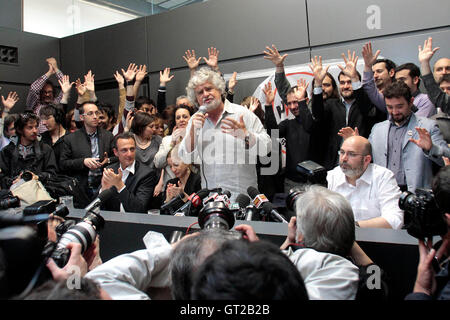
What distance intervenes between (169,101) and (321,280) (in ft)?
11.8

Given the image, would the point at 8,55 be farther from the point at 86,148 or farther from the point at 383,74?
the point at 383,74

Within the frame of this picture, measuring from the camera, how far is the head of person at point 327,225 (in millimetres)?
1128

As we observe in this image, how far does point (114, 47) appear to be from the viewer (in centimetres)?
474

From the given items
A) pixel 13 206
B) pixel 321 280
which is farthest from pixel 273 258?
pixel 13 206

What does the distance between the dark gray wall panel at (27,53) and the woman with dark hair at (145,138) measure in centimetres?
283

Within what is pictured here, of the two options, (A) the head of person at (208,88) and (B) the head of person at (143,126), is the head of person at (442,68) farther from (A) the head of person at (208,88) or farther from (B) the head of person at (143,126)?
(B) the head of person at (143,126)

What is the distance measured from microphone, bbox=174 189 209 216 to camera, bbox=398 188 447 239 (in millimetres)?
819

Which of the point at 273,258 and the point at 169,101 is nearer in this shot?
the point at 273,258

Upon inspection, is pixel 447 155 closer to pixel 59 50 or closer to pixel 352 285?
pixel 352 285

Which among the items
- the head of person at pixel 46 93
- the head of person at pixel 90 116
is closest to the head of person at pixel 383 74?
the head of person at pixel 90 116

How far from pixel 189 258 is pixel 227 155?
151 centimetres

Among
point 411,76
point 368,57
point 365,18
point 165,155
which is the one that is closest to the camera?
point 368,57

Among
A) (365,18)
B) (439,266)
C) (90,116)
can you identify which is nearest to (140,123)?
(90,116)
